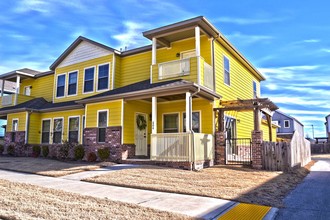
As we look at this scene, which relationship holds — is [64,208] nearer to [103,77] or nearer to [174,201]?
[174,201]

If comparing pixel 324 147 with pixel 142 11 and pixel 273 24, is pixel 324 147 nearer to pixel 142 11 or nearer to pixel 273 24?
pixel 273 24

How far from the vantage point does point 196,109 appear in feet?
45.4

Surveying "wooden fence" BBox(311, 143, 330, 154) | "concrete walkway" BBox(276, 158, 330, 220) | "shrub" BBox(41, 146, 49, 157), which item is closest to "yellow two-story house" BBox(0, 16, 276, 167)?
"shrub" BBox(41, 146, 49, 157)

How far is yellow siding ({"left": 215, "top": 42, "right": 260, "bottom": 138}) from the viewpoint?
48.0 ft

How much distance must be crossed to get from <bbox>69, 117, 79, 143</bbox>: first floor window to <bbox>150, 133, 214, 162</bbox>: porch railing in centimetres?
732

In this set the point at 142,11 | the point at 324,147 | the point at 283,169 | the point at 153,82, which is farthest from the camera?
the point at 324,147

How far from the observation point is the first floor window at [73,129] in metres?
17.3

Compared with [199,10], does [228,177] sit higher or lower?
lower

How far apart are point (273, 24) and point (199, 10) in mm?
3561

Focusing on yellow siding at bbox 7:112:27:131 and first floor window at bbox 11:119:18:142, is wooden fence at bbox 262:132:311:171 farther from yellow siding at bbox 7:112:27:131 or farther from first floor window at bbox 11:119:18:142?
first floor window at bbox 11:119:18:142

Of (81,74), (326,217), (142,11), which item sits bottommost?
A: (326,217)

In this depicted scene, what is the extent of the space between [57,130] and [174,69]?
10.1m

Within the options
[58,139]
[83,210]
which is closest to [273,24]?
[83,210]

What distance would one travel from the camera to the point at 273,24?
12539 mm
